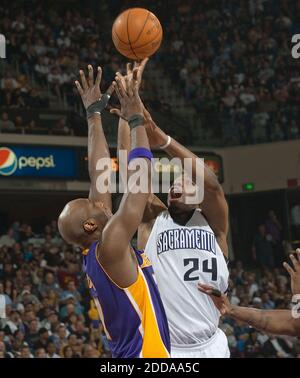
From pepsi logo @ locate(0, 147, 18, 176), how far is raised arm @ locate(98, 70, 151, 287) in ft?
39.7

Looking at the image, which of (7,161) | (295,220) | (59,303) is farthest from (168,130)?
(59,303)

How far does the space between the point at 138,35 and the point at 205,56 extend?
1603 centimetres

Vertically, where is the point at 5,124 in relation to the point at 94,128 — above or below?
above

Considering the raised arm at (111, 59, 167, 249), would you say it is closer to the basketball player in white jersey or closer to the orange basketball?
the basketball player in white jersey

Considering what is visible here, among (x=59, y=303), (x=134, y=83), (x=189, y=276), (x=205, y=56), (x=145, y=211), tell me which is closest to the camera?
(x=134, y=83)

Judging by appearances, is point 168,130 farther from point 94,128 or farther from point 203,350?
point 203,350

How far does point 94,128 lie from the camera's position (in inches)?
216

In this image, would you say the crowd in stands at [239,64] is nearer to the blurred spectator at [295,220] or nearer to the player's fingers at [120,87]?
the blurred spectator at [295,220]

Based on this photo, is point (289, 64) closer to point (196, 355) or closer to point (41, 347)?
point (41, 347)

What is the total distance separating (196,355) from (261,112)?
15.2 metres

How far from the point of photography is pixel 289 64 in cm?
2075

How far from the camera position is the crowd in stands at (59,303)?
12398mm

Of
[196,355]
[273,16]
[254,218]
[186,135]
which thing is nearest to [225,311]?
[196,355]

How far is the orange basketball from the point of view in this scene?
19.6 feet
